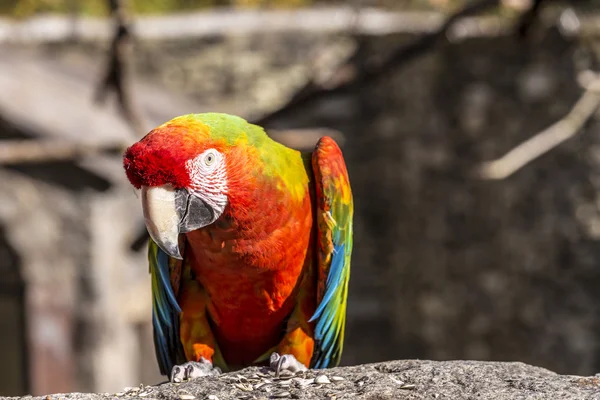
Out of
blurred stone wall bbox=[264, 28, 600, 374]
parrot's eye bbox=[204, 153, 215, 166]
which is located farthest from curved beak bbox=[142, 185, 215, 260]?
blurred stone wall bbox=[264, 28, 600, 374]

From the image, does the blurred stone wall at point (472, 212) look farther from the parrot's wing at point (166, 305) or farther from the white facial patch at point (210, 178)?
the white facial patch at point (210, 178)

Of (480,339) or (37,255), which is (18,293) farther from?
(480,339)

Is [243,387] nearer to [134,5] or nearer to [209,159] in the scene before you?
[209,159]

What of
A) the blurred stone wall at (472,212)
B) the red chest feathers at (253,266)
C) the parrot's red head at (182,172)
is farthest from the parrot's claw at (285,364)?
the blurred stone wall at (472,212)

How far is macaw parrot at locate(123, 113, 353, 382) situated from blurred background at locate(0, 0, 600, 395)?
11.5 feet

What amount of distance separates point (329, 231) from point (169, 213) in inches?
24.4

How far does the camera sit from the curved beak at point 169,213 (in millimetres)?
2574

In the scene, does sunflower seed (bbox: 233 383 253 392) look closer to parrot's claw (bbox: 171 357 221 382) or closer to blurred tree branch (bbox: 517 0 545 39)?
parrot's claw (bbox: 171 357 221 382)

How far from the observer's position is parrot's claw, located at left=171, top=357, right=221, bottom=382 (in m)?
2.88

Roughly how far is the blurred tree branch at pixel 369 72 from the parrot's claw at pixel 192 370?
1.72 m

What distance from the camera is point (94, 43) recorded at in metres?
9.30

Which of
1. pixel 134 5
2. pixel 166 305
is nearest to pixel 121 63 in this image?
pixel 166 305

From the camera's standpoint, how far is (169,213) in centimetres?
260

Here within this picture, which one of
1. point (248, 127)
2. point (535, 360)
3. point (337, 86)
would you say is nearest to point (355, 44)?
point (535, 360)
